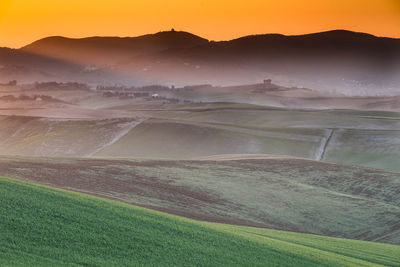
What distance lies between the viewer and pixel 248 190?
51.5 m

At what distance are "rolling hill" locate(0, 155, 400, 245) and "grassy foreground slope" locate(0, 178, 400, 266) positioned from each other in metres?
10.8

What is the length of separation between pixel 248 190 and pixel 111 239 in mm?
30099

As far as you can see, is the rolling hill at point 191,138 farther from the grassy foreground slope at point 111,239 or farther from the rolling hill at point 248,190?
the grassy foreground slope at point 111,239

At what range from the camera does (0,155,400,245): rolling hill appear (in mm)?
42219

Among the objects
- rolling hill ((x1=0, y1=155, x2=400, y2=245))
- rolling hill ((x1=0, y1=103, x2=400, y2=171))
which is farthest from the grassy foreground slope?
rolling hill ((x1=0, y1=103, x2=400, y2=171))

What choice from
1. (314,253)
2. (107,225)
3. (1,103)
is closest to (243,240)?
(314,253)

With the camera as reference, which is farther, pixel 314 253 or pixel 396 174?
pixel 396 174

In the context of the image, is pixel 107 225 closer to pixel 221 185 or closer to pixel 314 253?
pixel 314 253

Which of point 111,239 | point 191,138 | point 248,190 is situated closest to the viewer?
point 111,239

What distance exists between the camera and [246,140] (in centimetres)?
10056

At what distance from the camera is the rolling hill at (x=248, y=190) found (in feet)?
139

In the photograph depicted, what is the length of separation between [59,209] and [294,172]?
41467mm

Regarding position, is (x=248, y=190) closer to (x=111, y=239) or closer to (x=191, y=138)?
(x=111, y=239)

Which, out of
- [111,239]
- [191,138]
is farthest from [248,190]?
[191,138]
